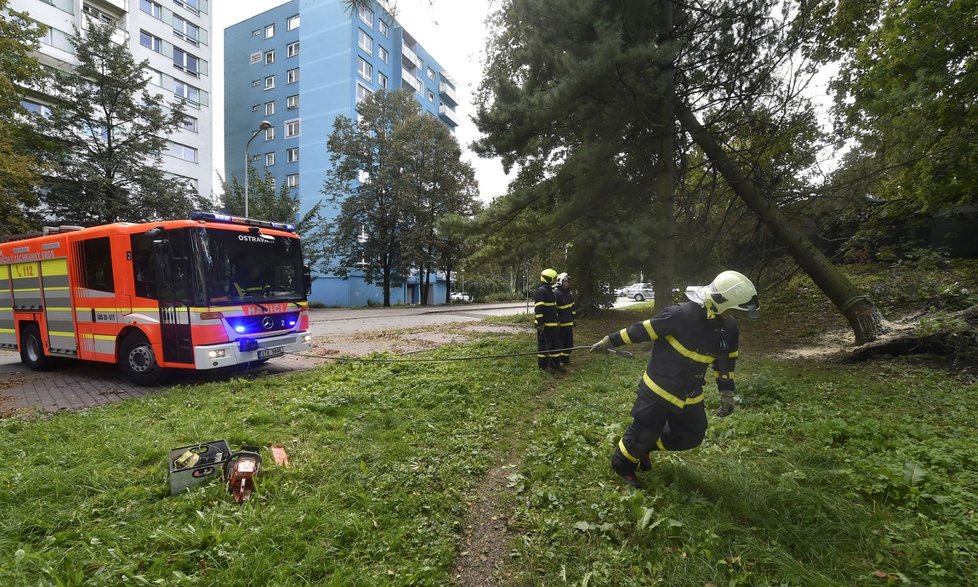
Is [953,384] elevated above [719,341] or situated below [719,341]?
below

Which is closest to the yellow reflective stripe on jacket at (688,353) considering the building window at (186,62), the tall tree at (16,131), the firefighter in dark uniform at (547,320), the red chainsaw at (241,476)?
the red chainsaw at (241,476)

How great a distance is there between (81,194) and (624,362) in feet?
82.5

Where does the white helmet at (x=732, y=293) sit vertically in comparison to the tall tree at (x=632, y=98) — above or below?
below

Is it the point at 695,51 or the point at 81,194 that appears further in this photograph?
the point at 81,194

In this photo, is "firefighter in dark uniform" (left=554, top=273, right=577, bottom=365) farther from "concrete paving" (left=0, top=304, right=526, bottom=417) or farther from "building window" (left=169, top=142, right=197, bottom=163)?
"building window" (left=169, top=142, right=197, bottom=163)

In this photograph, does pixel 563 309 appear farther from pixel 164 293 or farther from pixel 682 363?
pixel 164 293

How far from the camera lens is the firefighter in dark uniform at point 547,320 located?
785 centimetres

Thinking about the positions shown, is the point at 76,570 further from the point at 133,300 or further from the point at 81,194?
the point at 81,194

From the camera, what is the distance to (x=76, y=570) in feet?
7.84

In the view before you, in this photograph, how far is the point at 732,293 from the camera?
3.12 meters

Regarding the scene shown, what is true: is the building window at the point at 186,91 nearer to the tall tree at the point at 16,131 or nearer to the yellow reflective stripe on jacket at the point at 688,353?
the tall tree at the point at 16,131

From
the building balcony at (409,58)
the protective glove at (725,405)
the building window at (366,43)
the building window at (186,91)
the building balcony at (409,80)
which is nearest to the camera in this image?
the protective glove at (725,405)

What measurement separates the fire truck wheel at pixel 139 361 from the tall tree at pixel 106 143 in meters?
17.9

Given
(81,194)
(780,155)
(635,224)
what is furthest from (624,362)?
(81,194)
